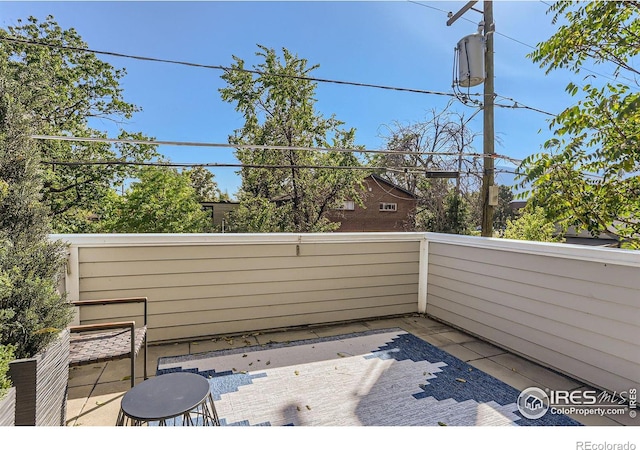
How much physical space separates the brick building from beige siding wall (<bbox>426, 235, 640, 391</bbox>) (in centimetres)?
1482

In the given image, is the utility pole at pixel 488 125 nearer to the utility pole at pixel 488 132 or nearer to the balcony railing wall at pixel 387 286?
the utility pole at pixel 488 132

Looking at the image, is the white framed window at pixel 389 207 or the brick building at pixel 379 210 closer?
the brick building at pixel 379 210

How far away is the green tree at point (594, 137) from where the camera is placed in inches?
128

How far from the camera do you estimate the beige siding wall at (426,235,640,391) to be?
2.55 m

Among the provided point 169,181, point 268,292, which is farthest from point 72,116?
point 268,292

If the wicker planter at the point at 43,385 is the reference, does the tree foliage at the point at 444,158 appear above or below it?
above

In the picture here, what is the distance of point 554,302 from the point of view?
301cm

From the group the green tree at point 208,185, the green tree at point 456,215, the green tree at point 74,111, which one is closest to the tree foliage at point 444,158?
the green tree at point 456,215

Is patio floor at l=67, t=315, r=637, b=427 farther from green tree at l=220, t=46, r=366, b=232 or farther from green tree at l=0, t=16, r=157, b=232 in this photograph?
green tree at l=220, t=46, r=366, b=232

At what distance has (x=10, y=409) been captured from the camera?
4.64 ft

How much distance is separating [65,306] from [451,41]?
694cm

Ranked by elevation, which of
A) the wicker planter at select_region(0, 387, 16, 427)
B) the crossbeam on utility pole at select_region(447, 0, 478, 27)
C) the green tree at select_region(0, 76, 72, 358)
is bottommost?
the wicker planter at select_region(0, 387, 16, 427)

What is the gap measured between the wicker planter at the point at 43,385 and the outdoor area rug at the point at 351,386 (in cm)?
94

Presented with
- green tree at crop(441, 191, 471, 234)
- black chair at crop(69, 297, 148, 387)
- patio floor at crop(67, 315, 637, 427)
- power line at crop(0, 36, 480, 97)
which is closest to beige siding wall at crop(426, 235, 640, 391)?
patio floor at crop(67, 315, 637, 427)
